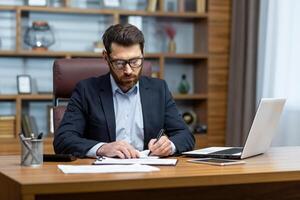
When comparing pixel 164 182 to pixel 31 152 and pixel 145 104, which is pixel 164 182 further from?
pixel 145 104

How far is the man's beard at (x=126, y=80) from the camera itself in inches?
99.7

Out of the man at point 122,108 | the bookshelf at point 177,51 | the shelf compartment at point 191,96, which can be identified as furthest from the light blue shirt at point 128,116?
the shelf compartment at point 191,96

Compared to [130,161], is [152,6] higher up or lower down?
higher up

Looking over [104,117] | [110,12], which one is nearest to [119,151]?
[104,117]

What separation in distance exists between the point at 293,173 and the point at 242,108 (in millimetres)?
2626

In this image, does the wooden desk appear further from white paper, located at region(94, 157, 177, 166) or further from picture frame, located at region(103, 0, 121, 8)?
picture frame, located at region(103, 0, 121, 8)

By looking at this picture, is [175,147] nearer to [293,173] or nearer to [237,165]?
[237,165]

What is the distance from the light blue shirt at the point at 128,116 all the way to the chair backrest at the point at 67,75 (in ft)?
0.63

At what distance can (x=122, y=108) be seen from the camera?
267 centimetres

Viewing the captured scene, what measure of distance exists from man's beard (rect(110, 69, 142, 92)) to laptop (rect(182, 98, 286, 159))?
0.40 m

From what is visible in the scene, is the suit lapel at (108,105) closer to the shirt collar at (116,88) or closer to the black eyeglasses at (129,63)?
the shirt collar at (116,88)

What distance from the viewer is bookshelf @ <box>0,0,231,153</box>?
4.43m

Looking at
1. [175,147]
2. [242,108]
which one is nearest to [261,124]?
[175,147]

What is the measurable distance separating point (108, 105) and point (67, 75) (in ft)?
1.00
